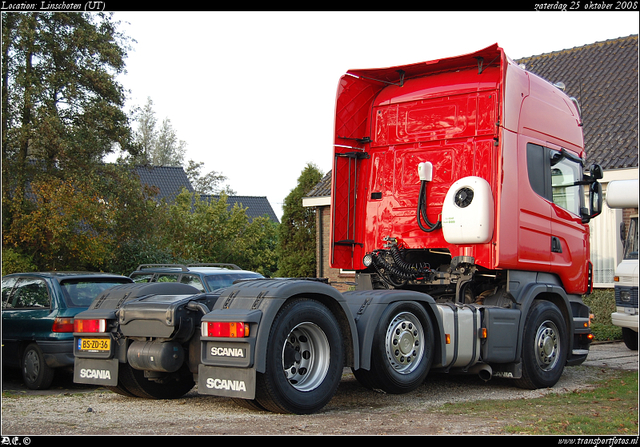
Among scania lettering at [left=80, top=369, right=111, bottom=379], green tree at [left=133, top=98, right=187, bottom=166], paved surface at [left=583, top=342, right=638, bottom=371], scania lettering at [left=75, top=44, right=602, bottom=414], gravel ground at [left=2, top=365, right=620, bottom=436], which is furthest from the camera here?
green tree at [left=133, top=98, right=187, bottom=166]

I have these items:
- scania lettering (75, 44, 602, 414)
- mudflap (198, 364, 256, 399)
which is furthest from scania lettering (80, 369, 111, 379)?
mudflap (198, 364, 256, 399)

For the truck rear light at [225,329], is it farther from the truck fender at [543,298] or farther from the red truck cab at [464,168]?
the truck fender at [543,298]

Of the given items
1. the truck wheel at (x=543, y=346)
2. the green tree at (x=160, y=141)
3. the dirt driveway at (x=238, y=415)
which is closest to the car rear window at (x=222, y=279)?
the dirt driveway at (x=238, y=415)

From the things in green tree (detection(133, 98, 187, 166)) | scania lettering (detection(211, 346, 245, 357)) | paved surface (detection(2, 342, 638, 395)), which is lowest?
paved surface (detection(2, 342, 638, 395))

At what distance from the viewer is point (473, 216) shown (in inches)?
322

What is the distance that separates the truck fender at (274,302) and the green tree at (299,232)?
59.1ft

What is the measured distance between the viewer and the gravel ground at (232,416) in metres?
5.58

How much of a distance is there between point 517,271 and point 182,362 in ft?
13.9

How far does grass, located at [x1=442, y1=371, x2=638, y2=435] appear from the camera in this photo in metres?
5.66

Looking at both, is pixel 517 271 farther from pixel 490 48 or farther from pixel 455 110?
pixel 490 48

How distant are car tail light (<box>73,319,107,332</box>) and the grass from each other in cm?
346

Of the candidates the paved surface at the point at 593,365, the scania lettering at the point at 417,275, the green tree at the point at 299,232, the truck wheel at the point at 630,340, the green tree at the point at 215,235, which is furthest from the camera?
the green tree at the point at 215,235

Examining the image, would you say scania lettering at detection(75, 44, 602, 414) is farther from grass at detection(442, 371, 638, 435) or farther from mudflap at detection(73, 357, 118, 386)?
grass at detection(442, 371, 638, 435)

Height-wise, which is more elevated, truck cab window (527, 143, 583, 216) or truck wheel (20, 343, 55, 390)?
truck cab window (527, 143, 583, 216)
